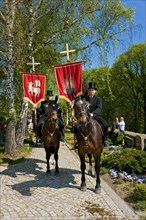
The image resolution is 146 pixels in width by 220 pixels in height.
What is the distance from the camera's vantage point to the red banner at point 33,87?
11547 mm

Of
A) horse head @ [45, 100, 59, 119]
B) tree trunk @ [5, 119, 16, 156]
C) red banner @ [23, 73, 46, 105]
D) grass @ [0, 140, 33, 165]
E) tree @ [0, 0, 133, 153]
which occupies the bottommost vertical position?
grass @ [0, 140, 33, 165]

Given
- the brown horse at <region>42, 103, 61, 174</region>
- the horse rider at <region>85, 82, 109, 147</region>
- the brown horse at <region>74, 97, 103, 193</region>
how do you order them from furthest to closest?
the brown horse at <region>42, 103, 61, 174</region>, the horse rider at <region>85, 82, 109, 147</region>, the brown horse at <region>74, 97, 103, 193</region>

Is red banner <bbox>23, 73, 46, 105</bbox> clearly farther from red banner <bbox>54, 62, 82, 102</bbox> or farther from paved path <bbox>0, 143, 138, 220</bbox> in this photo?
paved path <bbox>0, 143, 138, 220</bbox>

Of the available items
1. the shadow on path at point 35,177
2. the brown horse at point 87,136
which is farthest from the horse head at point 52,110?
the shadow on path at point 35,177

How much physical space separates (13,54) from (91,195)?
764cm

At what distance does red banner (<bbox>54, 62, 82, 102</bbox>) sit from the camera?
9.51m

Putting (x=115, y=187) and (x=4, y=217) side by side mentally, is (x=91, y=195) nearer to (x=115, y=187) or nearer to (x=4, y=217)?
(x=115, y=187)

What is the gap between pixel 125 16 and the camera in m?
15.3

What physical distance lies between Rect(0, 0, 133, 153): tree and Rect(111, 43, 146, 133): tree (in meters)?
26.1

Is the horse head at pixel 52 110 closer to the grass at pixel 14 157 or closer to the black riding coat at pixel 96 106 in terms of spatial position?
the black riding coat at pixel 96 106

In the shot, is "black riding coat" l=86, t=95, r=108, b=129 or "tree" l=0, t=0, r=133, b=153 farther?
"tree" l=0, t=0, r=133, b=153

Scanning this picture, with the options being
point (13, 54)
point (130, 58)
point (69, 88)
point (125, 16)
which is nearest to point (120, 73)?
point (130, 58)

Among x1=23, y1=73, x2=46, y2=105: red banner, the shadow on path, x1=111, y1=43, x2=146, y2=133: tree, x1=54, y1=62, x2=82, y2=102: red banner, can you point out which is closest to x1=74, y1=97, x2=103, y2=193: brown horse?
the shadow on path

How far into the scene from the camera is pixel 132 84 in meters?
42.2
